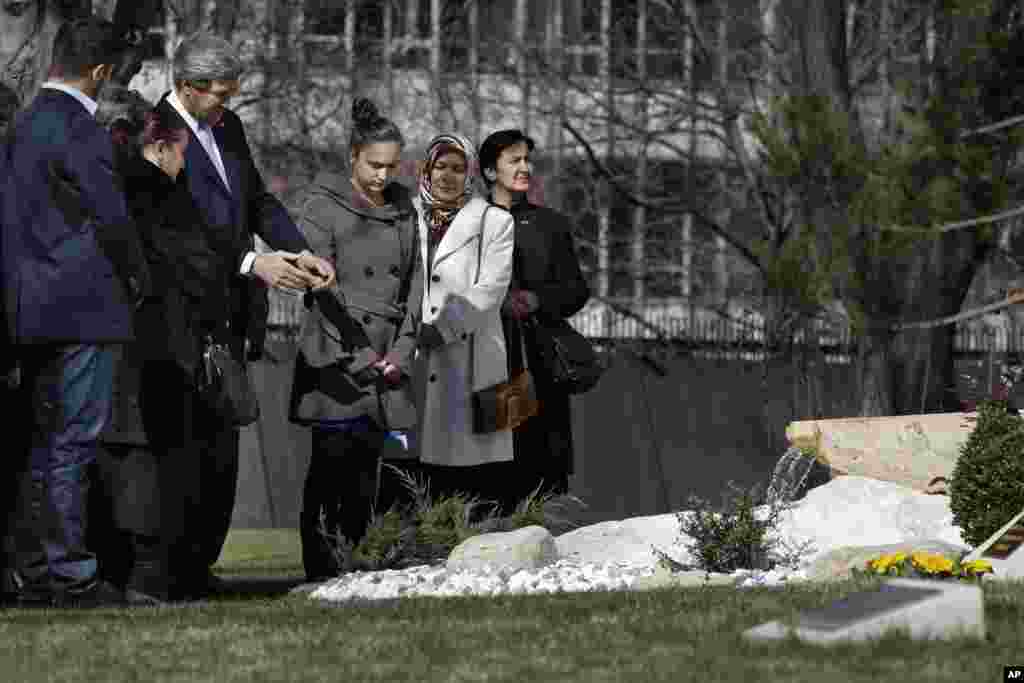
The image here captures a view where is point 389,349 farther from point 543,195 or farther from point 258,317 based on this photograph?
point 543,195

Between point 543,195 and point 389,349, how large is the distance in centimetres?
1464

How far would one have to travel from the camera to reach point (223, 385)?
31.9 feet

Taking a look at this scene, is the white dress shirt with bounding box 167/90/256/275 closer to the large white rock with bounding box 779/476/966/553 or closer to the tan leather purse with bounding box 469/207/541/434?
the tan leather purse with bounding box 469/207/541/434

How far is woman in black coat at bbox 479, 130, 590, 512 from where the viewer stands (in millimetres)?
11891

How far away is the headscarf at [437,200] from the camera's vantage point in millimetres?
11297

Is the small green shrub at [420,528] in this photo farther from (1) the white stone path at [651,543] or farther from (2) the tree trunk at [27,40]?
(2) the tree trunk at [27,40]

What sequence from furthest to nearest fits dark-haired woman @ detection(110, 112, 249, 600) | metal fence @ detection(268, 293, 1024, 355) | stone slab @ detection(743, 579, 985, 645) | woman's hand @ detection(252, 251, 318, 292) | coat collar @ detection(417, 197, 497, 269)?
metal fence @ detection(268, 293, 1024, 355), coat collar @ detection(417, 197, 497, 269), woman's hand @ detection(252, 251, 318, 292), dark-haired woman @ detection(110, 112, 249, 600), stone slab @ detection(743, 579, 985, 645)

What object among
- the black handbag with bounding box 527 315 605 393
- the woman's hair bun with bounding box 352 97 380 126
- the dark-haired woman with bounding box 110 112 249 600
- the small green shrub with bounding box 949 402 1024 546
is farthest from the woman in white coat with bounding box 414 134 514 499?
the small green shrub with bounding box 949 402 1024 546

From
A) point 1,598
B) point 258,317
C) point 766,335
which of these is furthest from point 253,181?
point 766,335


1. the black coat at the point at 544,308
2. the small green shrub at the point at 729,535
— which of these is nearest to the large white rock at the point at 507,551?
the small green shrub at the point at 729,535

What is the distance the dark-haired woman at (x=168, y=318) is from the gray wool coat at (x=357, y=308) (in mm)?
695

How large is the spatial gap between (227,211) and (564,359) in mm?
2297

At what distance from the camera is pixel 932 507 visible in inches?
488

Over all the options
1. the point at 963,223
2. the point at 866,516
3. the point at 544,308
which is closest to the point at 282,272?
the point at 544,308
